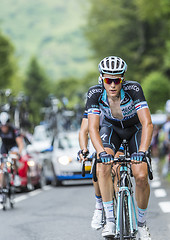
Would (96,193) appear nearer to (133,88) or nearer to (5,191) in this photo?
(133,88)

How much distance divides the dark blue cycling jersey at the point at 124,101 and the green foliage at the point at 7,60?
212ft

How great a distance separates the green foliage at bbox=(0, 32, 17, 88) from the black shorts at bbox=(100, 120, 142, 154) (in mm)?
64476

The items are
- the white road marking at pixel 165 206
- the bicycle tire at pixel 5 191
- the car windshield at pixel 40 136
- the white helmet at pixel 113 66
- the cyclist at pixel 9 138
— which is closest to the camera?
the white helmet at pixel 113 66

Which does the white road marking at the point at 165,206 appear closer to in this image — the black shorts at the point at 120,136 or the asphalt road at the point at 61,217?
the asphalt road at the point at 61,217

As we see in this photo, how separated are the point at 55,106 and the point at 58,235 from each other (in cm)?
3243

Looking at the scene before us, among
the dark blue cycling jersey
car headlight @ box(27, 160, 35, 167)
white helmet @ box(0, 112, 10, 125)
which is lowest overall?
car headlight @ box(27, 160, 35, 167)

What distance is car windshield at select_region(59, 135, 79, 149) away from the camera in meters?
17.7

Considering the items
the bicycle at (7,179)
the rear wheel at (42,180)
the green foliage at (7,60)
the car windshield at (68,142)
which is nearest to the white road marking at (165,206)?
the bicycle at (7,179)

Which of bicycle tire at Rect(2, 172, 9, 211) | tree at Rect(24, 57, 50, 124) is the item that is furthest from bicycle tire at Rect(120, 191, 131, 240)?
tree at Rect(24, 57, 50, 124)

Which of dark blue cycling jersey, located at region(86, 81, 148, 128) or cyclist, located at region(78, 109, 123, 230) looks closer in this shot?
dark blue cycling jersey, located at region(86, 81, 148, 128)

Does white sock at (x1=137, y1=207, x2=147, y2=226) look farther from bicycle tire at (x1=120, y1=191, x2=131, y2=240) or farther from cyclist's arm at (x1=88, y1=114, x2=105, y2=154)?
cyclist's arm at (x1=88, y1=114, x2=105, y2=154)

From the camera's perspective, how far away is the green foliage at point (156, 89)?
4597cm

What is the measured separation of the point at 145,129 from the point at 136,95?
38 cm

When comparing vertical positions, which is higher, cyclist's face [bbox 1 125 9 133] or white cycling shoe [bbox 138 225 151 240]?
cyclist's face [bbox 1 125 9 133]
